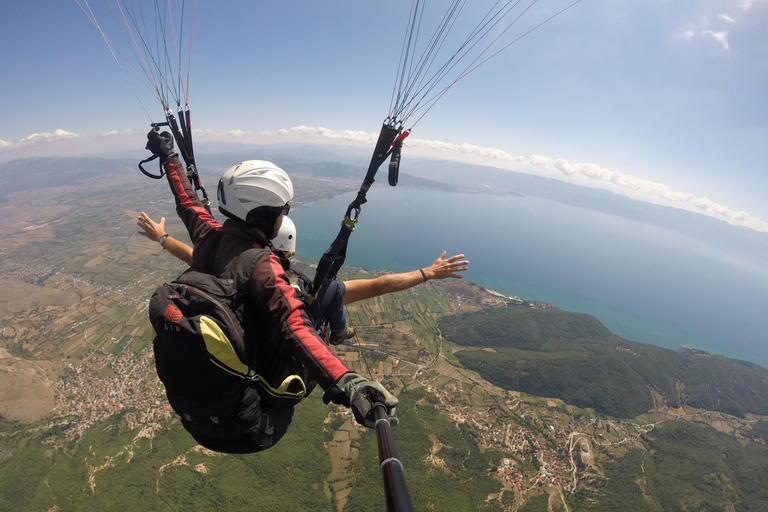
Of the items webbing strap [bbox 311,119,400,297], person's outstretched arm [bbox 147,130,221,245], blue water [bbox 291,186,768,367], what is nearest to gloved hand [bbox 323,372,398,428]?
webbing strap [bbox 311,119,400,297]

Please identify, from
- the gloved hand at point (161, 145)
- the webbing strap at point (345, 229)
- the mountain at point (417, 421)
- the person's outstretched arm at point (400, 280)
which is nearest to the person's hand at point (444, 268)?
the person's outstretched arm at point (400, 280)

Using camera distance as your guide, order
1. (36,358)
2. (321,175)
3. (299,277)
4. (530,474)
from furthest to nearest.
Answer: (321,175) → (36,358) → (530,474) → (299,277)

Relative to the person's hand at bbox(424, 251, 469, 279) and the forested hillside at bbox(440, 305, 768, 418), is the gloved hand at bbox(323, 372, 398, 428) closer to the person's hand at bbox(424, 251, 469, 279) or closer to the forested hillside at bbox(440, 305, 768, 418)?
the person's hand at bbox(424, 251, 469, 279)

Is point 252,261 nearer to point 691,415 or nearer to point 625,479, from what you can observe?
point 625,479

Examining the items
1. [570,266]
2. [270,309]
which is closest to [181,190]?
[270,309]

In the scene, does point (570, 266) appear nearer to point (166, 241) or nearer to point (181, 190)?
point (166, 241)

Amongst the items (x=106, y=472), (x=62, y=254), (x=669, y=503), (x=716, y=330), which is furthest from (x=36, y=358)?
(x=716, y=330)

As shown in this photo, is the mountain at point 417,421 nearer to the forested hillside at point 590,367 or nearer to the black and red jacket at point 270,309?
the forested hillside at point 590,367
